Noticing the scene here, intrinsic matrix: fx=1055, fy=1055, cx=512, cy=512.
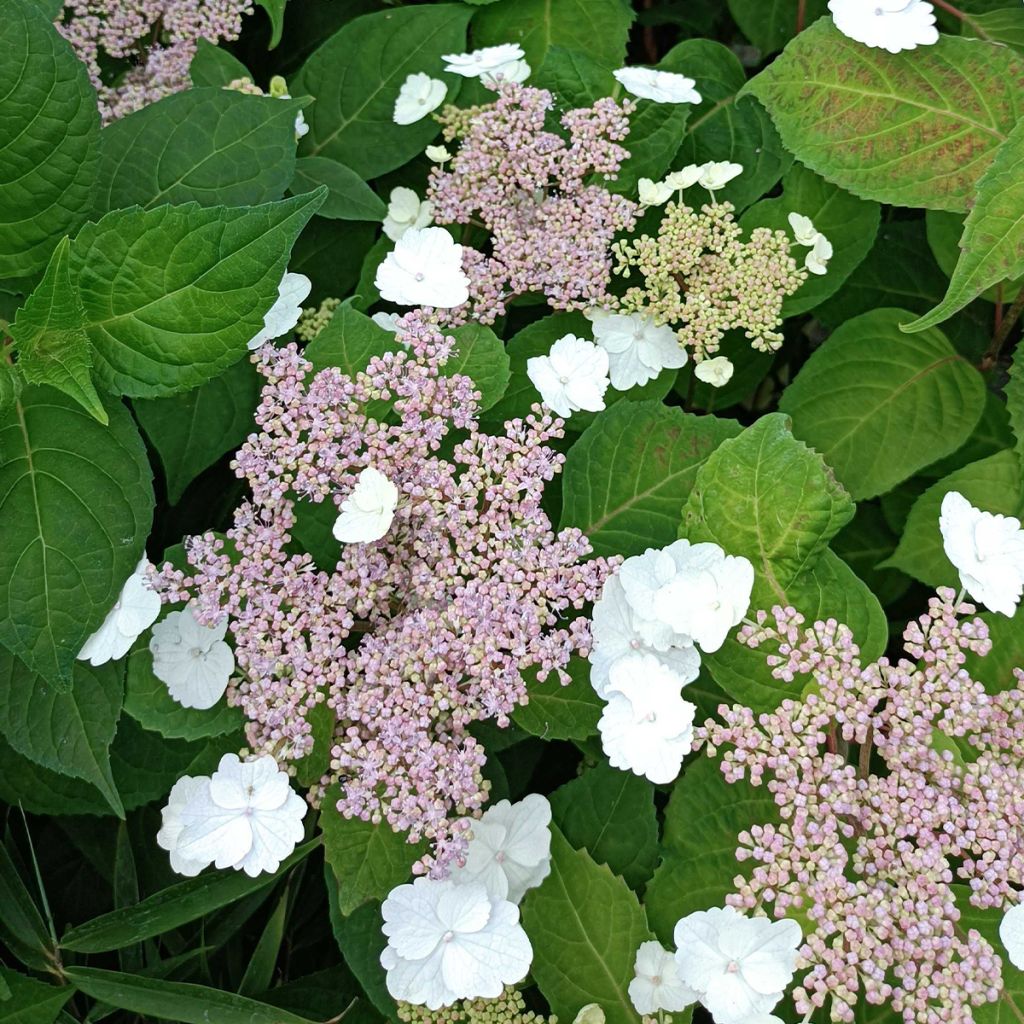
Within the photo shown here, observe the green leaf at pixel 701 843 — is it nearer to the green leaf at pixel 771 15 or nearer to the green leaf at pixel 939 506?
the green leaf at pixel 939 506

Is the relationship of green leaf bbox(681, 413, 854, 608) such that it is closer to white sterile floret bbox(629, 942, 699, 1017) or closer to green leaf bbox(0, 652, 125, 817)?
white sterile floret bbox(629, 942, 699, 1017)

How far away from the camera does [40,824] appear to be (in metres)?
1.45

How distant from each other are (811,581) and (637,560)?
7.1 inches

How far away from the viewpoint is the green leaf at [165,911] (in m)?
1.12

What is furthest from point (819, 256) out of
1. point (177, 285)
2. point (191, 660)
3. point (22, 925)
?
point (22, 925)

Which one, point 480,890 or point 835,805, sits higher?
point 835,805

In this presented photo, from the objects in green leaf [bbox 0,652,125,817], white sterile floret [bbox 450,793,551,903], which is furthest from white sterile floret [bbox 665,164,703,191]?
green leaf [bbox 0,652,125,817]

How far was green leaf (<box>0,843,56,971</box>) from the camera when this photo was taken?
1.18 meters

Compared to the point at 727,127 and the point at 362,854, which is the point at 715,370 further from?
the point at 362,854

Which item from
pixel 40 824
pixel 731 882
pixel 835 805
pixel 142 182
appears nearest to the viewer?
pixel 835 805

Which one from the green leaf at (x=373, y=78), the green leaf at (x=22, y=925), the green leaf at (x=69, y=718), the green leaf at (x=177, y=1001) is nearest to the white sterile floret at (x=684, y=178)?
the green leaf at (x=373, y=78)

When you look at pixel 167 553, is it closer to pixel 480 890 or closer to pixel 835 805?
pixel 480 890

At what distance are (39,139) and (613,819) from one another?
2.89ft

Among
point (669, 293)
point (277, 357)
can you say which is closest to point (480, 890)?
point (277, 357)
